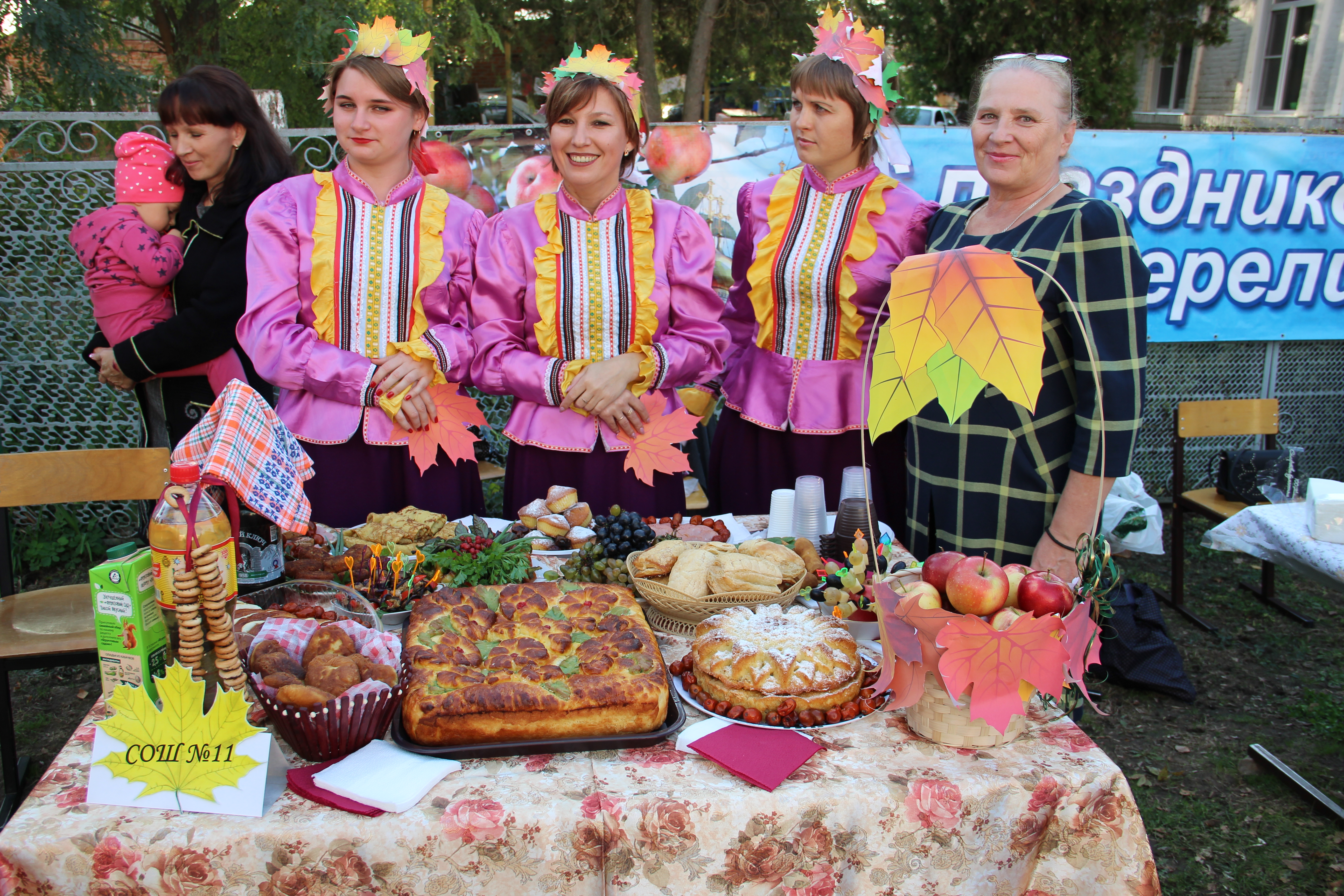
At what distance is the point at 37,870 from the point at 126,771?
0.49ft

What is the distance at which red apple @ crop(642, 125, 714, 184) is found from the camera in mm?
4633

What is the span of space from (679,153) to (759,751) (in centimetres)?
382

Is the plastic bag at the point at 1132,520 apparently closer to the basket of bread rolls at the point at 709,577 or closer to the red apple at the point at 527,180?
the basket of bread rolls at the point at 709,577

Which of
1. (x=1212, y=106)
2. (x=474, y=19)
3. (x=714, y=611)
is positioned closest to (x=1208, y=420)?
(x=714, y=611)

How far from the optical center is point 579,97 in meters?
2.52

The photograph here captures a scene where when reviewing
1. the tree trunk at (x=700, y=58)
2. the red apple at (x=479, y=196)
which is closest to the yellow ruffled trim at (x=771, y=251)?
the red apple at (x=479, y=196)

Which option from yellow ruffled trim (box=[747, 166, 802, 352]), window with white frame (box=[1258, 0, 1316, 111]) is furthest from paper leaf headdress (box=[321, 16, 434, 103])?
window with white frame (box=[1258, 0, 1316, 111])

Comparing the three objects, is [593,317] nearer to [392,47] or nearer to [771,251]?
[771,251]

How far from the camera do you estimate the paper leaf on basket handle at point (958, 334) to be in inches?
54.5

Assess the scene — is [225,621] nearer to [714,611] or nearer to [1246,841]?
[714,611]

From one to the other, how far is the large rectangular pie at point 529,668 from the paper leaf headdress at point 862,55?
165cm

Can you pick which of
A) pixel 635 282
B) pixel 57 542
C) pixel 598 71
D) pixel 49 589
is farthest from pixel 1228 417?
pixel 57 542

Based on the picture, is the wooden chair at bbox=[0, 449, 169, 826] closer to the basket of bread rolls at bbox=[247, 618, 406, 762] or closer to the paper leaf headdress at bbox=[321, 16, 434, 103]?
the paper leaf headdress at bbox=[321, 16, 434, 103]

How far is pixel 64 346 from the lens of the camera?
4559mm
